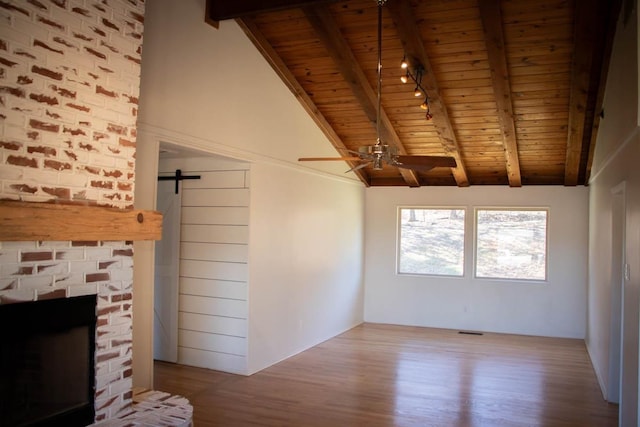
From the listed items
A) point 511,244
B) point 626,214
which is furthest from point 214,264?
point 511,244

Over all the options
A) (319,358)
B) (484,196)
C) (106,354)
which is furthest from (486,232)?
(106,354)

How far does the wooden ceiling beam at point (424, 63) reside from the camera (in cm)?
477

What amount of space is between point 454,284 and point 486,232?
99cm

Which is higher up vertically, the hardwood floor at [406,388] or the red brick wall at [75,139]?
the red brick wall at [75,139]

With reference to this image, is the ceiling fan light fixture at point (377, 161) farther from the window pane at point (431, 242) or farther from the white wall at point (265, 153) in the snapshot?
the window pane at point (431, 242)

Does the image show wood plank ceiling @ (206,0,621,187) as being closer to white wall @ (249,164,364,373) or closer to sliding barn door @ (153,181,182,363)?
white wall @ (249,164,364,373)

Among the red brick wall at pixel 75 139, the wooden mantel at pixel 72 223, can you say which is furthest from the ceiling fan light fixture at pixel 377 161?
the red brick wall at pixel 75 139

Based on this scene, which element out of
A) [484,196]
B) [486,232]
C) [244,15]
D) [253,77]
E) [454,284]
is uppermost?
[244,15]

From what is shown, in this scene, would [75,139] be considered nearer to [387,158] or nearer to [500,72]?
[387,158]

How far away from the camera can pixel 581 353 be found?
6.77m

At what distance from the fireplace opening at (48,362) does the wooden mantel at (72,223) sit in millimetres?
376

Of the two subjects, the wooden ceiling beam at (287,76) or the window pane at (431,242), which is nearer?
the wooden ceiling beam at (287,76)

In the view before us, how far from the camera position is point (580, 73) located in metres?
5.08

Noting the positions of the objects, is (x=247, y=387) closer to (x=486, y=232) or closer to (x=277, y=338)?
(x=277, y=338)
